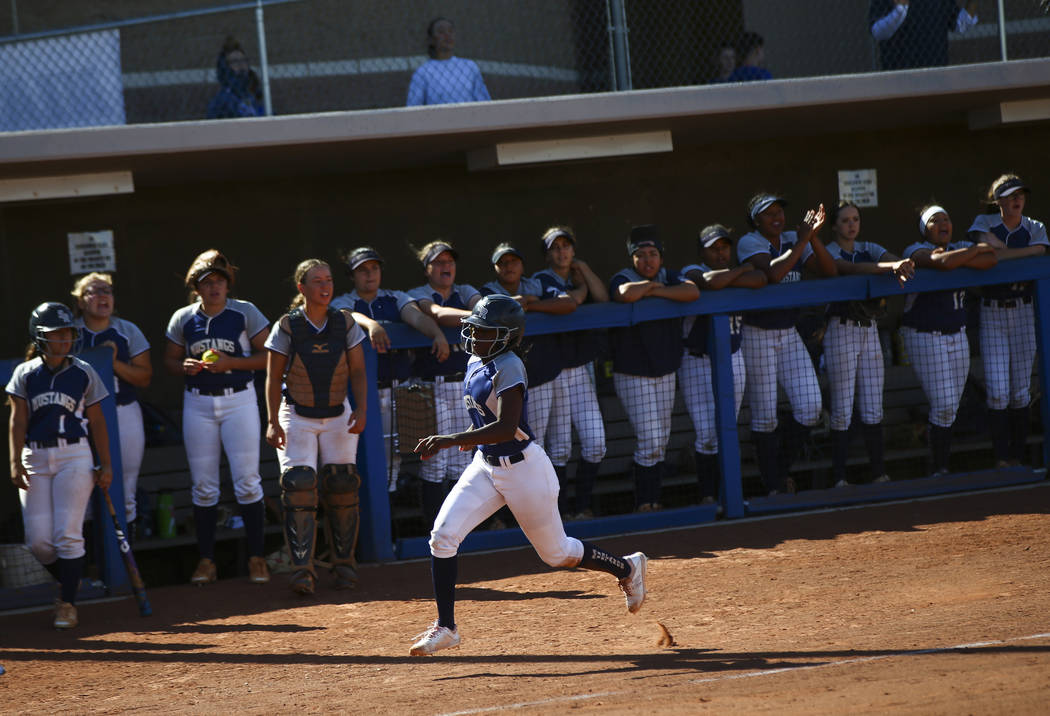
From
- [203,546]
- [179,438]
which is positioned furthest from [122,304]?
[203,546]

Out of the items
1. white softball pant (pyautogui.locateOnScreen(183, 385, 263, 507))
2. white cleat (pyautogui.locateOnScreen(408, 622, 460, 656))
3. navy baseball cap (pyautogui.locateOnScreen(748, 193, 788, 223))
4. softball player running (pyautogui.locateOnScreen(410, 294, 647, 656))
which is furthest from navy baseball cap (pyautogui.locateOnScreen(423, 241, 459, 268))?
white cleat (pyautogui.locateOnScreen(408, 622, 460, 656))

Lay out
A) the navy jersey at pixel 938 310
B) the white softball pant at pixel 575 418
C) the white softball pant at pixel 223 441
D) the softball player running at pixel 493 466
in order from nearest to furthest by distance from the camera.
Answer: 1. the softball player running at pixel 493 466
2. the white softball pant at pixel 223 441
3. the white softball pant at pixel 575 418
4. the navy jersey at pixel 938 310

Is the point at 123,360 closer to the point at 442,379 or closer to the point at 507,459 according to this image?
the point at 442,379

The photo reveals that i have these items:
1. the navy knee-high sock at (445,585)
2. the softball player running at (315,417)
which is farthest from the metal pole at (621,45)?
the navy knee-high sock at (445,585)

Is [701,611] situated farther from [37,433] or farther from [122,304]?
[122,304]

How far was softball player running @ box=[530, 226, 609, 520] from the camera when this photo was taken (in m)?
7.97

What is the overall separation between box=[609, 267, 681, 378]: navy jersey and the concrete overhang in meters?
1.93

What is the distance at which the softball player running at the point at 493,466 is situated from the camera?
529 cm

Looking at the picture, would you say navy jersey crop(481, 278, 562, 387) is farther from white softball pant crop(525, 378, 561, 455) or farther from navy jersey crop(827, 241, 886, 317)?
navy jersey crop(827, 241, 886, 317)

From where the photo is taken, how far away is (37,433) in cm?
670

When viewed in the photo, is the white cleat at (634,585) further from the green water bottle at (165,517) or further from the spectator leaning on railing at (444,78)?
the spectator leaning on railing at (444,78)

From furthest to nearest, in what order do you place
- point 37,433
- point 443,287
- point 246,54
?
point 246,54 < point 443,287 < point 37,433

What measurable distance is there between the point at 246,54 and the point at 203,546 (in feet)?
16.4

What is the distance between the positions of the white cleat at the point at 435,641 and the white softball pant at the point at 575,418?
265 centimetres
